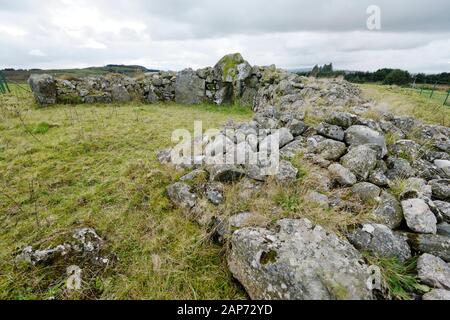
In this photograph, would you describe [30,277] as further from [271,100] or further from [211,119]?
[271,100]

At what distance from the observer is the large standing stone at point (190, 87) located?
12.7 metres

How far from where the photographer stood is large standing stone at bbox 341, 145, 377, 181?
11.6ft

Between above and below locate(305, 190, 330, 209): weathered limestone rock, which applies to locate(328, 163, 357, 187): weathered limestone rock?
above

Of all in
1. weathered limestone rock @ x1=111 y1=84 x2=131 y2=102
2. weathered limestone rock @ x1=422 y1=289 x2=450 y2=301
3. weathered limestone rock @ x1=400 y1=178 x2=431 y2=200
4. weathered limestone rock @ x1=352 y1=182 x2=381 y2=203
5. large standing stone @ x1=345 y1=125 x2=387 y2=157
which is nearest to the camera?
weathered limestone rock @ x1=422 y1=289 x2=450 y2=301

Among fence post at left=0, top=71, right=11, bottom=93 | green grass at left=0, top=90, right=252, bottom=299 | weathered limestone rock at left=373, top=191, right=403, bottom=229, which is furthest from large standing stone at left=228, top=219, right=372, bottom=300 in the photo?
fence post at left=0, top=71, right=11, bottom=93

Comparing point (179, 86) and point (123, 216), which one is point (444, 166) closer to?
point (123, 216)

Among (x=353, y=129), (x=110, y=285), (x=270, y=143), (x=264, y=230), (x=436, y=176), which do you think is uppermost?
(x=353, y=129)

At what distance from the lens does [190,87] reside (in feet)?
41.7

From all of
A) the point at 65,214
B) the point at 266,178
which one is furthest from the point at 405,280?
the point at 65,214

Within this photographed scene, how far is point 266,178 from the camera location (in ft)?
11.7

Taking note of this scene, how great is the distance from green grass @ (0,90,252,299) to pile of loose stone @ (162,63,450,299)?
35cm

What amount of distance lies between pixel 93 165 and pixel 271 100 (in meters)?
7.40

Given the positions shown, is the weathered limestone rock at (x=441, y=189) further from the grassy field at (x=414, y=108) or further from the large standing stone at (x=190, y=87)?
the large standing stone at (x=190, y=87)

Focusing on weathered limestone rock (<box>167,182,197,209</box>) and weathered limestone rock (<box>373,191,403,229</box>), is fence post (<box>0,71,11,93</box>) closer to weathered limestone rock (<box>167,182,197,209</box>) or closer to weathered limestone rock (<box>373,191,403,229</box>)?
weathered limestone rock (<box>167,182,197,209</box>)
